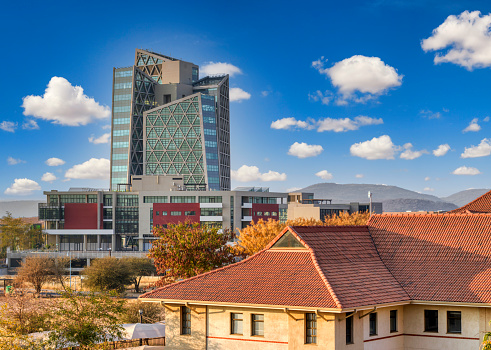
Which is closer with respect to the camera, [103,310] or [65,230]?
[103,310]

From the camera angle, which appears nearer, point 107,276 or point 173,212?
point 107,276

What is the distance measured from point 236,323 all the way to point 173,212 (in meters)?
125

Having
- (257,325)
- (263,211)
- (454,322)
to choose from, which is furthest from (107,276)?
(263,211)

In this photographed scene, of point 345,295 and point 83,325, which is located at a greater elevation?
point 345,295

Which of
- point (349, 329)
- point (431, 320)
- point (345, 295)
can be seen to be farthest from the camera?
point (431, 320)

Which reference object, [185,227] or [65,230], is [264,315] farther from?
[65,230]

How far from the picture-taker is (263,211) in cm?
16425

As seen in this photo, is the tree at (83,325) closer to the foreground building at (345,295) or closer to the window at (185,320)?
the foreground building at (345,295)

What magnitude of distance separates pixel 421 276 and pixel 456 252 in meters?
2.61

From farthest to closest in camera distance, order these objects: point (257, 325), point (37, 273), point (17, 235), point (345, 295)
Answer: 1. point (17, 235)
2. point (37, 273)
3. point (257, 325)
4. point (345, 295)

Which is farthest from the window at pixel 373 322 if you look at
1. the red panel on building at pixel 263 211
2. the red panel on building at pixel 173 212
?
the red panel on building at pixel 263 211

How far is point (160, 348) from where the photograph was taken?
43000 millimetres

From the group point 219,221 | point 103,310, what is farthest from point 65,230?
point 103,310

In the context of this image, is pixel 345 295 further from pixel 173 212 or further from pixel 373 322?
pixel 173 212
